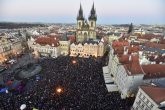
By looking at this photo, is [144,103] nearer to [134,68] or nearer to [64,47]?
[134,68]

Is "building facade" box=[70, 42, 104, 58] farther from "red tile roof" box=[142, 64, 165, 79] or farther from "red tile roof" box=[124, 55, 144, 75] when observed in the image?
"red tile roof" box=[124, 55, 144, 75]

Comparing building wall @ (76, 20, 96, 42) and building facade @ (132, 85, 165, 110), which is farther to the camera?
building wall @ (76, 20, 96, 42)

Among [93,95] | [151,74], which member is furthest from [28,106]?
[151,74]

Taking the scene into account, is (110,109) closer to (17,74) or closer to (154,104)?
(154,104)

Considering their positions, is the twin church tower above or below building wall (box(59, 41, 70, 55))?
above

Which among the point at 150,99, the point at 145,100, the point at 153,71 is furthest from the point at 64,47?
the point at 150,99

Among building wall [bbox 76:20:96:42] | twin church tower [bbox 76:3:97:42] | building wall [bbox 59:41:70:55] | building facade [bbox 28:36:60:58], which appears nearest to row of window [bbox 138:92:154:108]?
Result: building facade [bbox 28:36:60:58]

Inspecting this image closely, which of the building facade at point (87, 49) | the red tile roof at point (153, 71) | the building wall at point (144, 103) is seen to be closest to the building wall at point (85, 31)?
the building facade at point (87, 49)
